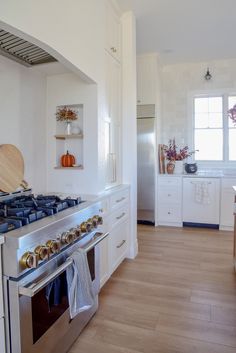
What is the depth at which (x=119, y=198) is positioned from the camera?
9.29 feet

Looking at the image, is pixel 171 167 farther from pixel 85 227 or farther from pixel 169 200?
pixel 85 227

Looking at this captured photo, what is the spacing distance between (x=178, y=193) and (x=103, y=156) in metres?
2.43

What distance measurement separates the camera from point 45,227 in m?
1.40

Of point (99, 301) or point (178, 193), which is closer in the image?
point (99, 301)

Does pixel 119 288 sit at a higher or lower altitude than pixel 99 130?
lower

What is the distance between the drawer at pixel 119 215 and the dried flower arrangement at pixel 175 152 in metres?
2.10

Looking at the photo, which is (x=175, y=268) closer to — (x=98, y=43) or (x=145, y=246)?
(x=145, y=246)

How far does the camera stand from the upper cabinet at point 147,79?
178 inches

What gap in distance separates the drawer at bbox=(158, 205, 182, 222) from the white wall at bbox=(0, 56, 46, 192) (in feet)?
8.85

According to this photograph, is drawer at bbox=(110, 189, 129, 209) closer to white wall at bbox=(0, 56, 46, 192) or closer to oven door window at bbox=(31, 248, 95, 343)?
white wall at bbox=(0, 56, 46, 192)

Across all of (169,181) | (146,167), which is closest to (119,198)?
(146,167)

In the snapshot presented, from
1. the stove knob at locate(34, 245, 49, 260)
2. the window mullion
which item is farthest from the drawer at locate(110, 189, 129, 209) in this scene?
the window mullion

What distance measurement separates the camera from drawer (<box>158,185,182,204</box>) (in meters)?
4.68

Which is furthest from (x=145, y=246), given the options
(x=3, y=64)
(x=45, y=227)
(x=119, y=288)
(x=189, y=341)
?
(x=3, y=64)
